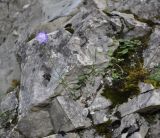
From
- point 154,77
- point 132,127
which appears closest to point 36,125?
point 132,127

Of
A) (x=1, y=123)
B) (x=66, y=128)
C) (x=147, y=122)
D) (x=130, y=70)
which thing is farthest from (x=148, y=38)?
(x=1, y=123)

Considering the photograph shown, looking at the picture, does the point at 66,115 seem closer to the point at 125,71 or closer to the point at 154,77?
the point at 125,71

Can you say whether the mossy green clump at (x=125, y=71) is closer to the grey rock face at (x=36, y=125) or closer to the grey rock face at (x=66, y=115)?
the grey rock face at (x=66, y=115)

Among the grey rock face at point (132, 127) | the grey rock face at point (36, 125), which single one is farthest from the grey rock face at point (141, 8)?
the grey rock face at point (36, 125)

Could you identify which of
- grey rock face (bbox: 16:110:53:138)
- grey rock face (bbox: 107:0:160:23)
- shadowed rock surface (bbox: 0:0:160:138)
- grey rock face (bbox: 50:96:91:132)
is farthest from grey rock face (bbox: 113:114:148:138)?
grey rock face (bbox: 107:0:160:23)

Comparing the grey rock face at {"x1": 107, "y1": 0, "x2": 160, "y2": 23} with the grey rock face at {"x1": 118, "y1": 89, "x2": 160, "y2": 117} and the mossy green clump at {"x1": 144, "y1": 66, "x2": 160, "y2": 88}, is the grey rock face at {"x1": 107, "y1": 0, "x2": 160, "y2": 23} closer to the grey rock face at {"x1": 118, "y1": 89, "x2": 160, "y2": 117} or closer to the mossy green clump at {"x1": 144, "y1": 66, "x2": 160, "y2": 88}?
the mossy green clump at {"x1": 144, "y1": 66, "x2": 160, "y2": 88}
